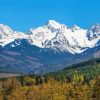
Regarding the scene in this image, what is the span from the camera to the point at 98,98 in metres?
197

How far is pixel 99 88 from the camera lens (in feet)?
641

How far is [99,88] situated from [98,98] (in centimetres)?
448
